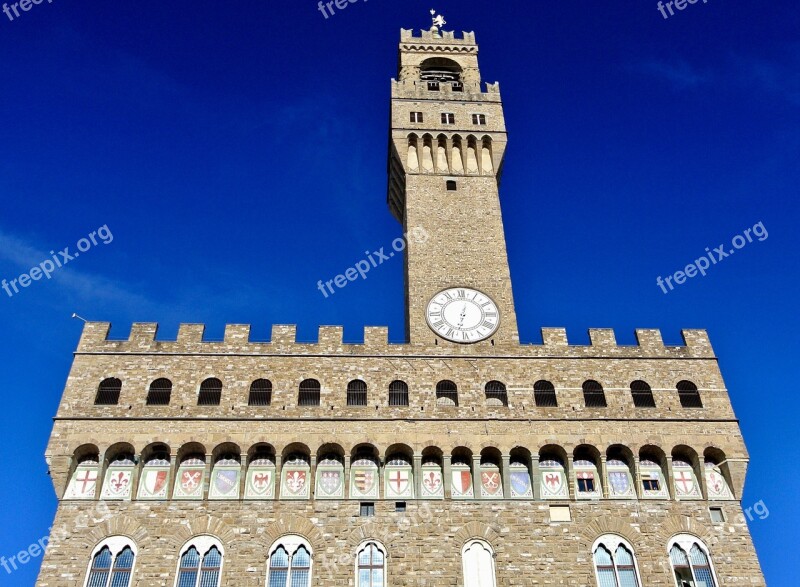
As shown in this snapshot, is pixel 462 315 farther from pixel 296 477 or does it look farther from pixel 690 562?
pixel 690 562

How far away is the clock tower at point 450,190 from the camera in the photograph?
30797 mm

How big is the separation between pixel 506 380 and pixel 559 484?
13.9 feet

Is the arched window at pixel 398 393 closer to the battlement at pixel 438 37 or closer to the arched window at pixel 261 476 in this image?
the arched window at pixel 261 476

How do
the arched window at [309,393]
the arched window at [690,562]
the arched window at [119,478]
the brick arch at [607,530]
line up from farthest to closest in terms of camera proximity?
the arched window at [309,393], the arched window at [119,478], the brick arch at [607,530], the arched window at [690,562]

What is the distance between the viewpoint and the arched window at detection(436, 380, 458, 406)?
27986 millimetres

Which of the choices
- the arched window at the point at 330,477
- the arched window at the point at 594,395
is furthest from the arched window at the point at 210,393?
the arched window at the point at 594,395

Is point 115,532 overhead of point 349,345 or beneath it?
beneath

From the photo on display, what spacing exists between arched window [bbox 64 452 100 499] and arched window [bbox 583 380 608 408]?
57.5ft

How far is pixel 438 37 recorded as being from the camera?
43750mm

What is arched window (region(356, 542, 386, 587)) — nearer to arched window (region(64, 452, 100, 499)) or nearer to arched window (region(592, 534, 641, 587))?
arched window (region(592, 534, 641, 587))

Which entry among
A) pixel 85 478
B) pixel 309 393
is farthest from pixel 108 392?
pixel 309 393

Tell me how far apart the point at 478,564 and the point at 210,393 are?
36.7 ft

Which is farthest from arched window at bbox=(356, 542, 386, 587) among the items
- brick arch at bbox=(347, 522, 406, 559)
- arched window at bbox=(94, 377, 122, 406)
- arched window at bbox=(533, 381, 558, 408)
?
arched window at bbox=(94, 377, 122, 406)

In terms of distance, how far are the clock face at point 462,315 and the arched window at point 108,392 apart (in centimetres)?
1198
